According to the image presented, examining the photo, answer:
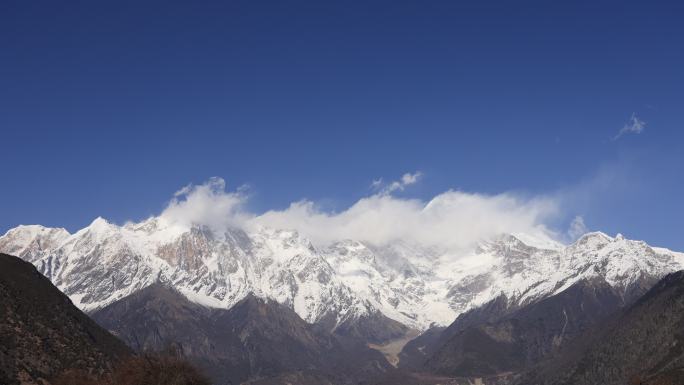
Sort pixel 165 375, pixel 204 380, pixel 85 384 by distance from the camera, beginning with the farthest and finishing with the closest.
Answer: pixel 85 384
pixel 204 380
pixel 165 375

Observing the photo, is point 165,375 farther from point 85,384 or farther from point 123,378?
point 85,384

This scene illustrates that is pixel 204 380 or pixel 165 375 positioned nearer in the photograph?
pixel 165 375

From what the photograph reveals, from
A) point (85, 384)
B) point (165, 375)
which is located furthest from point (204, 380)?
point (85, 384)

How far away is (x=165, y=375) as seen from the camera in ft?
566

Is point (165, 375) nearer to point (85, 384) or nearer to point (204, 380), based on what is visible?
point (204, 380)

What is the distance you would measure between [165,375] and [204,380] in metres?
14.4

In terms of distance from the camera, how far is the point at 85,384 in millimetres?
199625

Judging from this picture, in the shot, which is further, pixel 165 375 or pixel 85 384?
pixel 85 384

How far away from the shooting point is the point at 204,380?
185 m

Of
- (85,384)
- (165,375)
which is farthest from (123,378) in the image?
(85,384)

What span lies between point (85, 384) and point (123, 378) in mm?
28092

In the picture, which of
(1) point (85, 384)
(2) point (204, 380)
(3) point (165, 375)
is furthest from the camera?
(1) point (85, 384)

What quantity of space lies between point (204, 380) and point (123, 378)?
18011 millimetres
